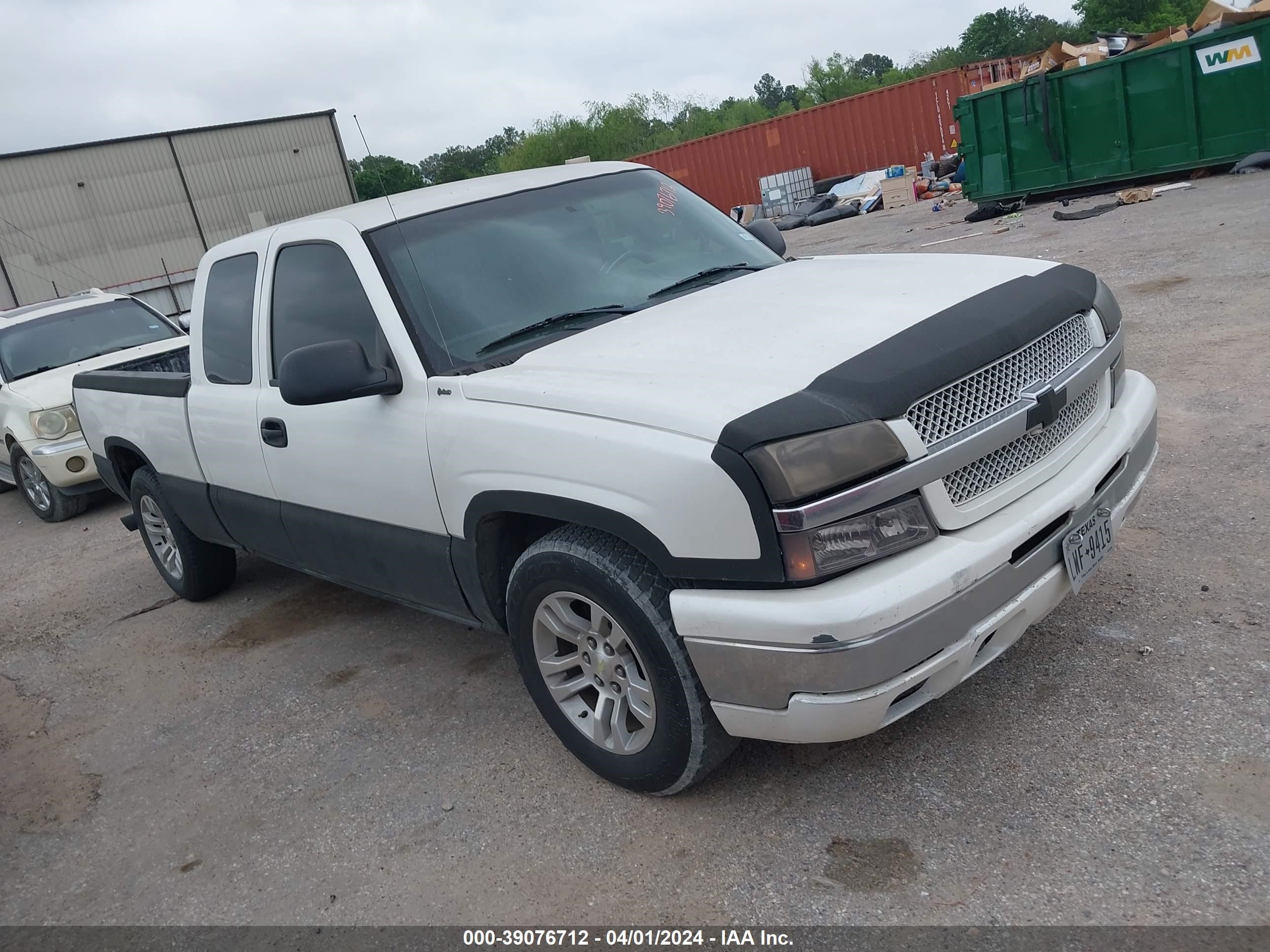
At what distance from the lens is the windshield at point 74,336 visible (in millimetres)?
9047

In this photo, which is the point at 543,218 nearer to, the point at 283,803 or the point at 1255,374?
the point at 283,803

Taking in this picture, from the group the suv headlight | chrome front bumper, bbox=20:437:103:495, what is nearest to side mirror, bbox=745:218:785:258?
chrome front bumper, bbox=20:437:103:495

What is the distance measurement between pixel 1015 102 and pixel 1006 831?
15.4 m

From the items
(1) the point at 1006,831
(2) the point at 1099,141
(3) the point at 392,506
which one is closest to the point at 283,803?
(3) the point at 392,506

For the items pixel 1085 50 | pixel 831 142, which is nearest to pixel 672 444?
pixel 1085 50

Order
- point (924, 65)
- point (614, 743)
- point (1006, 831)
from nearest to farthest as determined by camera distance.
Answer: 1. point (1006, 831)
2. point (614, 743)
3. point (924, 65)

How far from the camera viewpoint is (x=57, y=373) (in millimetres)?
Result: 8820

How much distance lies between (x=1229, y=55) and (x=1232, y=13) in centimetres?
60

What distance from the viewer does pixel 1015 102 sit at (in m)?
15.7

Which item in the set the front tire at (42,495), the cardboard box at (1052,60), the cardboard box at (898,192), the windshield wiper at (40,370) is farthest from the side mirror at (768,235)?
the cardboard box at (898,192)

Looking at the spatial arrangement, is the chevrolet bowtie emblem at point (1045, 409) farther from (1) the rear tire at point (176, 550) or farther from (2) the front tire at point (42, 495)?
(2) the front tire at point (42, 495)

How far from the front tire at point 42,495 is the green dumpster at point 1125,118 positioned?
13.8m

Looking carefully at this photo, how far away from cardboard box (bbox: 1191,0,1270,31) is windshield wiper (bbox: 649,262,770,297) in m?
12.7

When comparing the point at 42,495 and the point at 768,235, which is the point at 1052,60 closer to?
the point at 768,235
